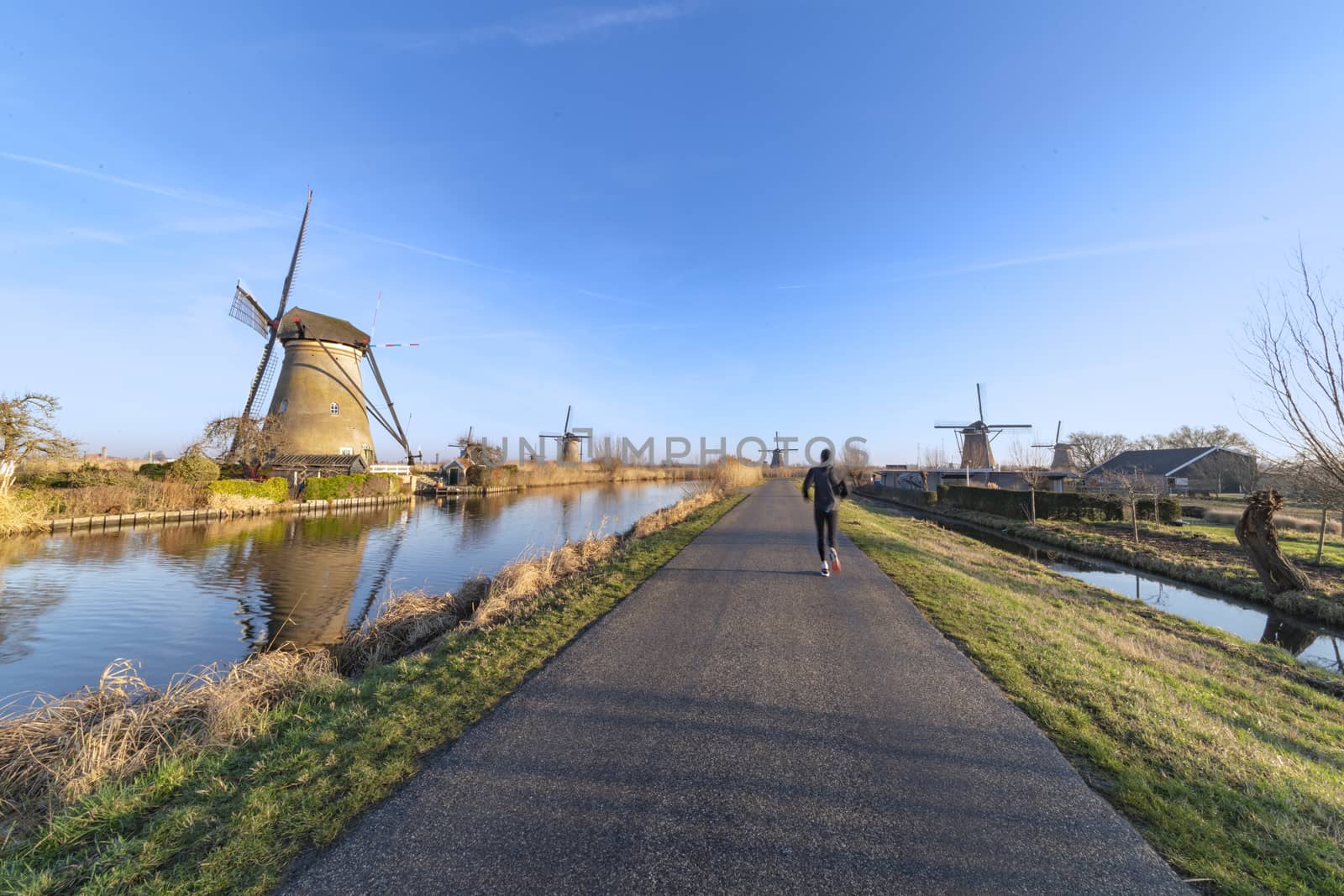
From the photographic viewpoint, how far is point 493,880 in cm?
223

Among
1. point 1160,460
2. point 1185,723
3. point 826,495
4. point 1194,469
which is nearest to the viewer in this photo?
point 1185,723

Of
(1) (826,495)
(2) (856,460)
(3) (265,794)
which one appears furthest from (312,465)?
(2) (856,460)

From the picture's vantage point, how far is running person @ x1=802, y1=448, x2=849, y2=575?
873cm

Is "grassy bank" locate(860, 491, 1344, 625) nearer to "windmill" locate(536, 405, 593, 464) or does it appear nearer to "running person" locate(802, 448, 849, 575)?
"running person" locate(802, 448, 849, 575)

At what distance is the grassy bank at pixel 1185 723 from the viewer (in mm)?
2639

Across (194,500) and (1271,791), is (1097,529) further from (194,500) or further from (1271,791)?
(194,500)

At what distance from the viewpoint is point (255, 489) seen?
83.4 ft

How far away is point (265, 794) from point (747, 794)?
278 centimetres

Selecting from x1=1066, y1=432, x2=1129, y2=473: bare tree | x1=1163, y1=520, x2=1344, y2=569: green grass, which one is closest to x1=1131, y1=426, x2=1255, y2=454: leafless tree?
x1=1066, y1=432, x2=1129, y2=473: bare tree

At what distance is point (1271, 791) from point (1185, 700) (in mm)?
2043

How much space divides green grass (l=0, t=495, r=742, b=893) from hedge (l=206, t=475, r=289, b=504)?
26017 mm

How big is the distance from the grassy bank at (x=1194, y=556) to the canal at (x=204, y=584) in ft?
60.3

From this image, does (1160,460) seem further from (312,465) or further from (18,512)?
(18,512)

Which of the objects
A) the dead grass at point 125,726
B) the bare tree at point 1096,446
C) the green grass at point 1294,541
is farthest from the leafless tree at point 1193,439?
the dead grass at point 125,726
